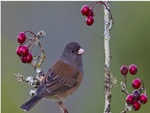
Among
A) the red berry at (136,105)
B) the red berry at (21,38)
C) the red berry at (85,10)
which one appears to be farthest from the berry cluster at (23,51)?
the red berry at (136,105)

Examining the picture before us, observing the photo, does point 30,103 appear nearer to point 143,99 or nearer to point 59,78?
point 59,78

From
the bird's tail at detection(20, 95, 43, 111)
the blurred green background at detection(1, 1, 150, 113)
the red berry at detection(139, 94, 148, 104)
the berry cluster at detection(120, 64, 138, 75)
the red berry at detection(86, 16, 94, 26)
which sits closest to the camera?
the red berry at detection(139, 94, 148, 104)

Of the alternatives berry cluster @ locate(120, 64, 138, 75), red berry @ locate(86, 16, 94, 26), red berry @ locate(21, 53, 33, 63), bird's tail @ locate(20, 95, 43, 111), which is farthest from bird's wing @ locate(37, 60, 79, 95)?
berry cluster @ locate(120, 64, 138, 75)

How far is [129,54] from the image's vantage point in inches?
169

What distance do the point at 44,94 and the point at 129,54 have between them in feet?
4.95

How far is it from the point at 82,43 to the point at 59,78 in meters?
2.16

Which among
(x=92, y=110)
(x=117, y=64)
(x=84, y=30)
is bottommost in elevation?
(x=92, y=110)

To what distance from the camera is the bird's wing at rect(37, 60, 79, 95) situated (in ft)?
Result: 10.3

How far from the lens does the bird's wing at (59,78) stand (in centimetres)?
315

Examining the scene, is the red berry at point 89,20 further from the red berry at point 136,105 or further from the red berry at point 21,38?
the red berry at point 136,105

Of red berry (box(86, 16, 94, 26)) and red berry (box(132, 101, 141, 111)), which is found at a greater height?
red berry (box(86, 16, 94, 26))

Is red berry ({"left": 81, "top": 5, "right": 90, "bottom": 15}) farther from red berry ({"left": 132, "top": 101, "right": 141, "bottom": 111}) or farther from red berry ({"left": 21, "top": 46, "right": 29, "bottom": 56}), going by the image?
red berry ({"left": 132, "top": 101, "right": 141, "bottom": 111})

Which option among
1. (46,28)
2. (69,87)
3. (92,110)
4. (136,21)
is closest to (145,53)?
(136,21)

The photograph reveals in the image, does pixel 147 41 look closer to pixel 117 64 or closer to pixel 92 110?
pixel 117 64
